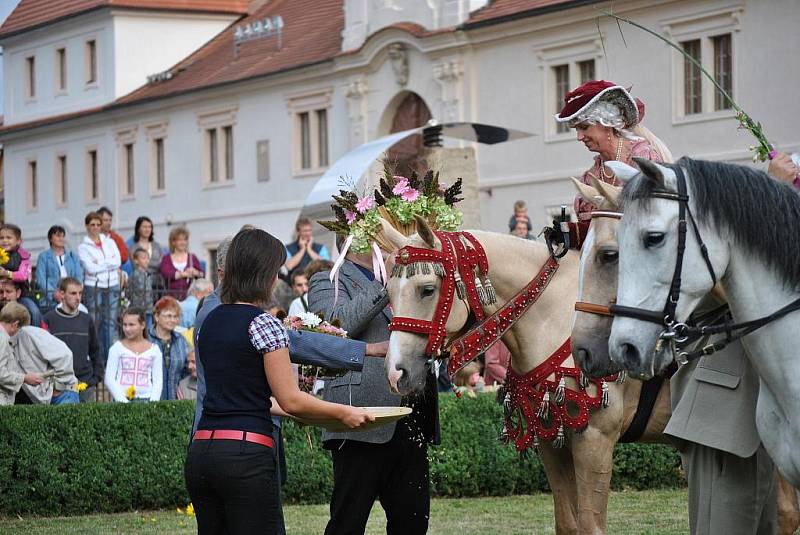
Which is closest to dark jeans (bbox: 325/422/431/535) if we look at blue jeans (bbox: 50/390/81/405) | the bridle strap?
the bridle strap

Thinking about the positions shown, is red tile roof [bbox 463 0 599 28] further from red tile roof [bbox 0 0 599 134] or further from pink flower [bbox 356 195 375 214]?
pink flower [bbox 356 195 375 214]

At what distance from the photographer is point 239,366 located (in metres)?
5.91

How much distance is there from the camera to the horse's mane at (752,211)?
5238mm

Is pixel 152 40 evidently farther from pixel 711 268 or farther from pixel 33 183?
pixel 711 268

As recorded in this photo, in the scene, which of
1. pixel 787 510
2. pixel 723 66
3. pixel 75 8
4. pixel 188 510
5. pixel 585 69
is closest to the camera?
pixel 787 510

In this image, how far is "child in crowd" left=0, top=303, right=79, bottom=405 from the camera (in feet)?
45.1

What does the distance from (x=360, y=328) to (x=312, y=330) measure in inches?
19.3

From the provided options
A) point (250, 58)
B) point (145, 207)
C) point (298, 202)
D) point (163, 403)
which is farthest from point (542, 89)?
point (163, 403)

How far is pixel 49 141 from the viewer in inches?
2116

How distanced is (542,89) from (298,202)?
10.5m

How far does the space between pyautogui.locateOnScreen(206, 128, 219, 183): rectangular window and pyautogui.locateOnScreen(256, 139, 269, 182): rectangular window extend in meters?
2.24

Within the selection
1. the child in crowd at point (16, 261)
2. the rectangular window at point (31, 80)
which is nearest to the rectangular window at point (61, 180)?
the rectangular window at point (31, 80)

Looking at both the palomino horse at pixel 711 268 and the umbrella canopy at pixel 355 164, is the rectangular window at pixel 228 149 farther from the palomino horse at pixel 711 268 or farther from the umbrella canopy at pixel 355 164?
the palomino horse at pixel 711 268

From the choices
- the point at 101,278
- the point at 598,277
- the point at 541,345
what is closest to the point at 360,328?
the point at 541,345
